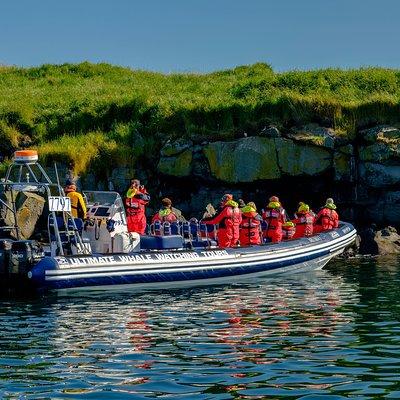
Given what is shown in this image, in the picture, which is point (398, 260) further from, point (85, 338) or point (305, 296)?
point (85, 338)

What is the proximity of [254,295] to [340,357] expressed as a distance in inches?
266

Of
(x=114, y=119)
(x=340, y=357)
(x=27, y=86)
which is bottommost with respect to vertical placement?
(x=340, y=357)

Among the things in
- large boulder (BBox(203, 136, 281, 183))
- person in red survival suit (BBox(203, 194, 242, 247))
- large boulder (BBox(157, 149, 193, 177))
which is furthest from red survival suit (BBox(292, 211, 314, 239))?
large boulder (BBox(157, 149, 193, 177))

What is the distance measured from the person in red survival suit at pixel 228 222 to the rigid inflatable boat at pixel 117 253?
1.02 ft

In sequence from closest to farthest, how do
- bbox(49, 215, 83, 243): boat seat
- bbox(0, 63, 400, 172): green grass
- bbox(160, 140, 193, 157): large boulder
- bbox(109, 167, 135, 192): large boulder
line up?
bbox(49, 215, 83, 243): boat seat
bbox(160, 140, 193, 157): large boulder
bbox(109, 167, 135, 192): large boulder
bbox(0, 63, 400, 172): green grass

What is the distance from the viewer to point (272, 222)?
74.8ft

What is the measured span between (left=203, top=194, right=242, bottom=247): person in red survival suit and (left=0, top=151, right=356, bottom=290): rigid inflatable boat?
0.31m

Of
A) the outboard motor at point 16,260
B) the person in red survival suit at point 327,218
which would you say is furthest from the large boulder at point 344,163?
the outboard motor at point 16,260

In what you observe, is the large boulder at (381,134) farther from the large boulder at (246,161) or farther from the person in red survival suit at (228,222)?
the person in red survival suit at (228,222)

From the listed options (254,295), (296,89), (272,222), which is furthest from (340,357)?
(296,89)

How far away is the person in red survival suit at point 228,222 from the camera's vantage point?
21.2 meters

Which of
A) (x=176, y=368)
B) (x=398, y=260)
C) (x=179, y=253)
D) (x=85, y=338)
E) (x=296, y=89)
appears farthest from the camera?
(x=296, y=89)

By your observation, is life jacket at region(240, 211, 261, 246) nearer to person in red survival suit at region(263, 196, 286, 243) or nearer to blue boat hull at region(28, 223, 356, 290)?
blue boat hull at region(28, 223, 356, 290)

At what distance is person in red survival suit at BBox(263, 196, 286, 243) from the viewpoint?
22.8 m
